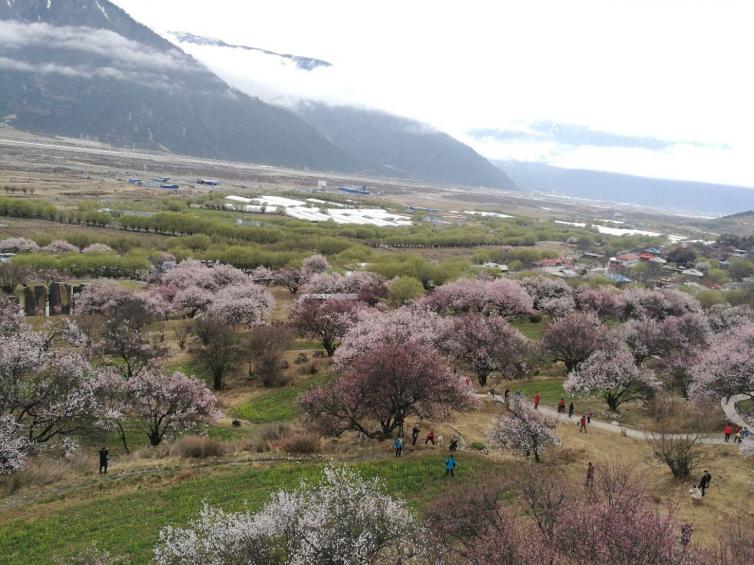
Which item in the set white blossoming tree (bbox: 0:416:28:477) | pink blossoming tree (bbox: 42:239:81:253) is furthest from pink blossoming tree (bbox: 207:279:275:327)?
pink blossoming tree (bbox: 42:239:81:253)

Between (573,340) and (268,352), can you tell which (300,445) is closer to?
(268,352)

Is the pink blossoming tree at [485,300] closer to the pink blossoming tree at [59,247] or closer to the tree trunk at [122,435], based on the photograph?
the tree trunk at [122,435]

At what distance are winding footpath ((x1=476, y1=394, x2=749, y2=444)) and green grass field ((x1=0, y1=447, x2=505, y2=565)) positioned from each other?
1297cm

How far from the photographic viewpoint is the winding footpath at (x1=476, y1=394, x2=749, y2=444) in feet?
105

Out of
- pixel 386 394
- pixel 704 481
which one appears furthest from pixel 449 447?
pixel 704 481

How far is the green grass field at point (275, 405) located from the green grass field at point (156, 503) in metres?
11.7

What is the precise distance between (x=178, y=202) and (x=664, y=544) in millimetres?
154677

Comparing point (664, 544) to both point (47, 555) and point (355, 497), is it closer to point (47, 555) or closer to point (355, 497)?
point (355, 497)

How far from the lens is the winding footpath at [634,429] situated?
105ft

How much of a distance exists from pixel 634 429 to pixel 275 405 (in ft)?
87.5

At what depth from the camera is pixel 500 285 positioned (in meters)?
65.8

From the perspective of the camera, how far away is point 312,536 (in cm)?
1394

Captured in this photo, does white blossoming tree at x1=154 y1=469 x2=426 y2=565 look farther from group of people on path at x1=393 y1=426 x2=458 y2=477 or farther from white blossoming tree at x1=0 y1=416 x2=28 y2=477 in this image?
white blossoming tree at x1=0 y1=416 x2=28 y2=477

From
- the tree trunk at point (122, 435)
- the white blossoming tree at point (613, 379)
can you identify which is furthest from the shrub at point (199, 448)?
the white blossoming tree at point (613, 379)
